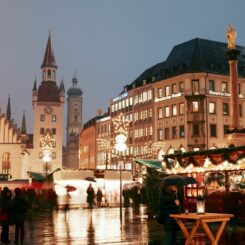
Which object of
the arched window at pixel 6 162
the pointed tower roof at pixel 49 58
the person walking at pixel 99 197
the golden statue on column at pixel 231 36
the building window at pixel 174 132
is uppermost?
the pointed tower roof at pixel 49 58

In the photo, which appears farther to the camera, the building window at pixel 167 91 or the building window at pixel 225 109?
the building window at pixel 167 91

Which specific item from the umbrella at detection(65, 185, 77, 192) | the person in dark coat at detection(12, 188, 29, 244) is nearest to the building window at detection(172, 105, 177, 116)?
the umbrella at detection(65, 185, 77, 192)

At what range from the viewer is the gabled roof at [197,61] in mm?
62850

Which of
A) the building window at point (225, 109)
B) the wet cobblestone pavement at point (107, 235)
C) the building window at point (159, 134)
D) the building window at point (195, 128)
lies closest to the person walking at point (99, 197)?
the wet cobblestone pavement at point (107, 235)

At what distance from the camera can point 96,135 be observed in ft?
311

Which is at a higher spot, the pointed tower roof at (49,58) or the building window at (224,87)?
the pointed tower roof at (49,58)

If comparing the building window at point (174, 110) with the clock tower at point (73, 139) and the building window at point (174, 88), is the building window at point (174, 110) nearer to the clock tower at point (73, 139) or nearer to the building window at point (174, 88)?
the building window at point (174, 88)

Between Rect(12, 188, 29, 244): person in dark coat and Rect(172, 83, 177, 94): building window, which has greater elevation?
Rect(172, 83, 177, 94): building window

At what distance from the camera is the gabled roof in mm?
62850

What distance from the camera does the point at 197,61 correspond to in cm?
6303

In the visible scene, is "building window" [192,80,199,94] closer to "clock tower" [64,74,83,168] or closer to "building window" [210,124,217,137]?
"building window" [210,124,217,137]

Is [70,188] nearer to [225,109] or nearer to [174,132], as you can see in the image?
[174,132]

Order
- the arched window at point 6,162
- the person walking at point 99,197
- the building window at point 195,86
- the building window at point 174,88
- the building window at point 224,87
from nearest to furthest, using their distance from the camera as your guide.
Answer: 1. the person walking at point 99,197
2. the building window at point 195,86
3. the building window at point 224,87
4. the building window at point 174,88
5. the arched window at point 6,162

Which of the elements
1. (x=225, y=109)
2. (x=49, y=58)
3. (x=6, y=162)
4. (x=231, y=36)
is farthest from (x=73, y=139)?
(x=231, y=36)
